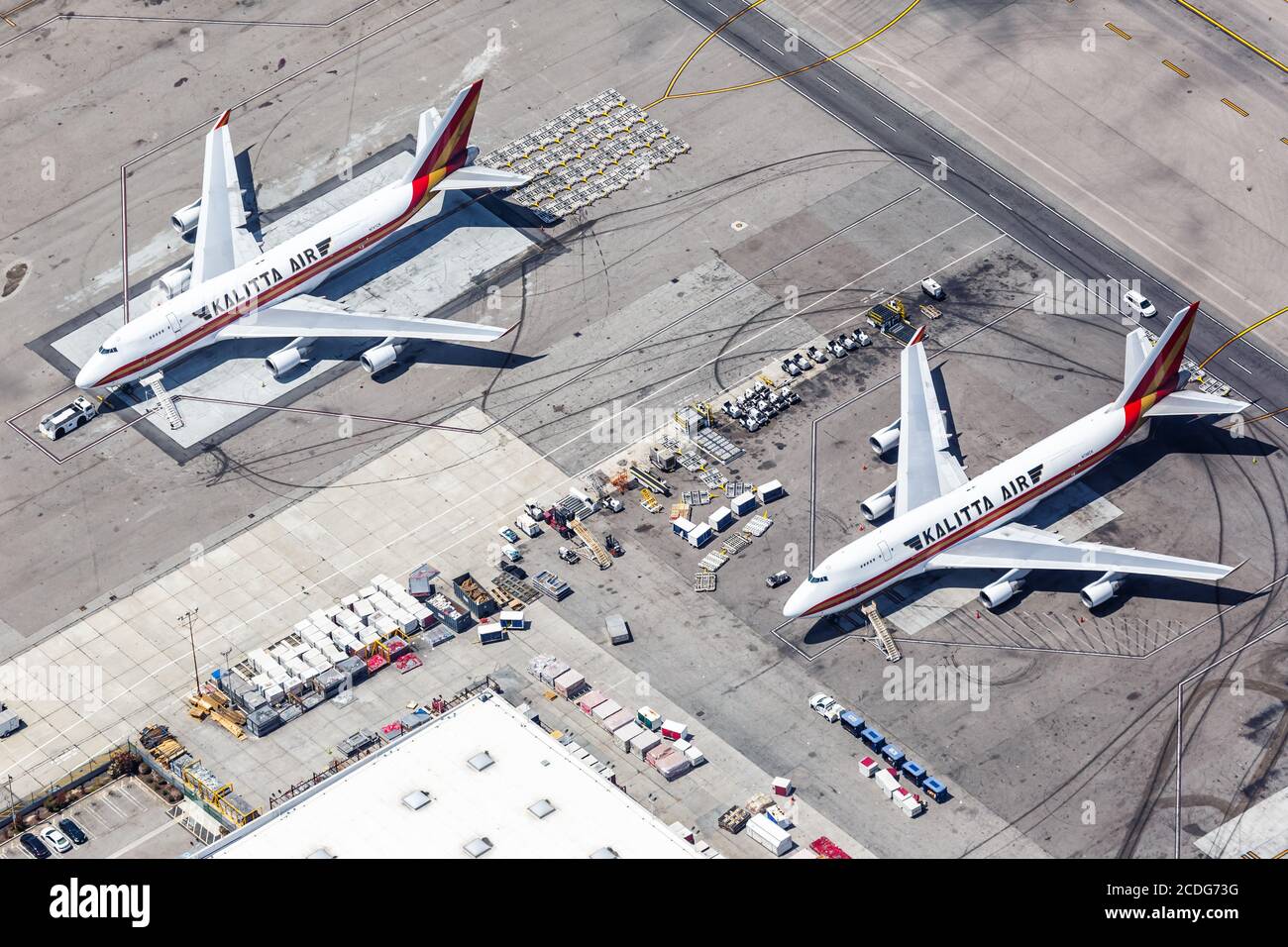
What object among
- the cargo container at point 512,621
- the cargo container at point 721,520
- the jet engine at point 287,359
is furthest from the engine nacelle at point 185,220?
the cargo container at point 721,520

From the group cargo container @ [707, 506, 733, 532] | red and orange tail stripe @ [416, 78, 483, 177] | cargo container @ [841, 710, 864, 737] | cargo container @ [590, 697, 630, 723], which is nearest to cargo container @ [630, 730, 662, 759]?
cargo container @ [590, 697, 630, 723]

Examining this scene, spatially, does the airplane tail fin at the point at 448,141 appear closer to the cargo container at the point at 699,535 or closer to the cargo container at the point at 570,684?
the cargo container at the point at 699,535

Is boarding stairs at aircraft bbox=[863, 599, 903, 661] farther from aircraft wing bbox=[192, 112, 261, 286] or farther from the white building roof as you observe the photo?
aircraft wing bbox=[192, 112, 261, 286]

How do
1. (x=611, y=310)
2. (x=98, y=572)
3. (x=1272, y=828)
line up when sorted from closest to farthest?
(x=1272, y=828) → (x=98, y=572) → (x=611, y=310)

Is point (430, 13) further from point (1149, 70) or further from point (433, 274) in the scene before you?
point (1149, 70)

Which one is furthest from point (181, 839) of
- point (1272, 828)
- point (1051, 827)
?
point (1272, 828)

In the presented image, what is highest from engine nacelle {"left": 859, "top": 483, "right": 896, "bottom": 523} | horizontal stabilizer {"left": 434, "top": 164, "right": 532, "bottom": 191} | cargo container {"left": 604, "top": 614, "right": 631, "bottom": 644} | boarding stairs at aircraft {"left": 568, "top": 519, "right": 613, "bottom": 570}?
horizontal stabilizer {"left": 434, "top": 164, "right": 532, "bottom": 191}
